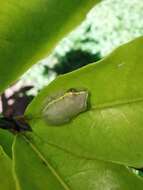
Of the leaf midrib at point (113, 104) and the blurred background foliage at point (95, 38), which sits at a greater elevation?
the blurred background foliage at point (95, 38)

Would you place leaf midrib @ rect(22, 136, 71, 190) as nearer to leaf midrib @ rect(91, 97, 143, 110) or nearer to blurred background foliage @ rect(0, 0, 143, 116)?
leaf midrib @ rect(91, 97, 143, 110)

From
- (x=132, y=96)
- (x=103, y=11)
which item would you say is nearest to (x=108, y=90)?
(x=132, y=96)

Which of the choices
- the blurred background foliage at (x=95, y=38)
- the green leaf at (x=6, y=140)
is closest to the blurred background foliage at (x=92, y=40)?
the blurred background foliage at (x=95, y=38)

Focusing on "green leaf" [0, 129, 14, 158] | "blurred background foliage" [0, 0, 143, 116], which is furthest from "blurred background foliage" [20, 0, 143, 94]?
"green leaf" [0, 129, 14, 158]

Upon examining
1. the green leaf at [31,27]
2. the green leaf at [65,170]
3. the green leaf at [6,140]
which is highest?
the green leaf at [31,27]

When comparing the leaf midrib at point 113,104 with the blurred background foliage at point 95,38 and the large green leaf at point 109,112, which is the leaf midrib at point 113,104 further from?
the blurred background foliage at point 95,38

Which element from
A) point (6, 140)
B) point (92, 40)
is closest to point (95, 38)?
point (92, 40)
